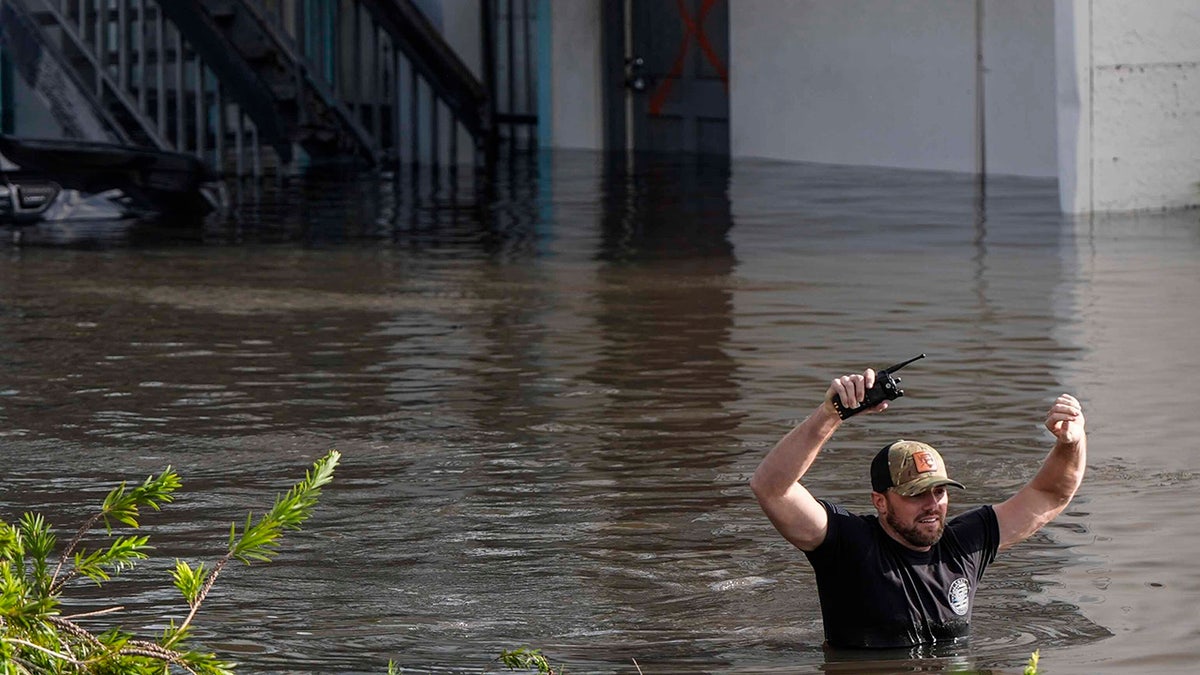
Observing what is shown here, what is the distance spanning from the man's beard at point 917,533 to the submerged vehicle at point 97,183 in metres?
13.2

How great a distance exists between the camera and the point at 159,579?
6.34 metres

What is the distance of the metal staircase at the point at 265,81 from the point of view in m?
22.2

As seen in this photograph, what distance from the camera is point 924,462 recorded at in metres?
5.24

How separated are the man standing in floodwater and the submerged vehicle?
13126mm

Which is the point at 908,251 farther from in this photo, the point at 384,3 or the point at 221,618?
the point at 384,3

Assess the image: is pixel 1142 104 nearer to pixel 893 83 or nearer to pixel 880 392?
pixel 893 83

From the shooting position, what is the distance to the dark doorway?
26078mm

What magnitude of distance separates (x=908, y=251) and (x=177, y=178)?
7.14m

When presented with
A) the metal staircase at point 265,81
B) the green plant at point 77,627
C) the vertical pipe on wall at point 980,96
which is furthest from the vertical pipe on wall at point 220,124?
the green plant at point 77,627

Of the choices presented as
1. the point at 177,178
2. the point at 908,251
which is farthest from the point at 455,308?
the point at 177,178

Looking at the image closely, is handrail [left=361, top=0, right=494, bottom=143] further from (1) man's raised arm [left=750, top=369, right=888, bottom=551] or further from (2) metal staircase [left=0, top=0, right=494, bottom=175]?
(1) man's raised arm [left=750, top=369, right=888, bottom=551]

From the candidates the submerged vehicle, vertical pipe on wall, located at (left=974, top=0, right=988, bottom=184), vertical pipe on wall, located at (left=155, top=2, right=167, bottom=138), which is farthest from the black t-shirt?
vertical pipe on wall, located at (left=155, top=2, right=167, bottom=138)

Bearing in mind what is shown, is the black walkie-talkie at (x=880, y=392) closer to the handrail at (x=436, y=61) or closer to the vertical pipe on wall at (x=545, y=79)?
the handrail at (x=436, y=61)

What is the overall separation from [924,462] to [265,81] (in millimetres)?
19016
